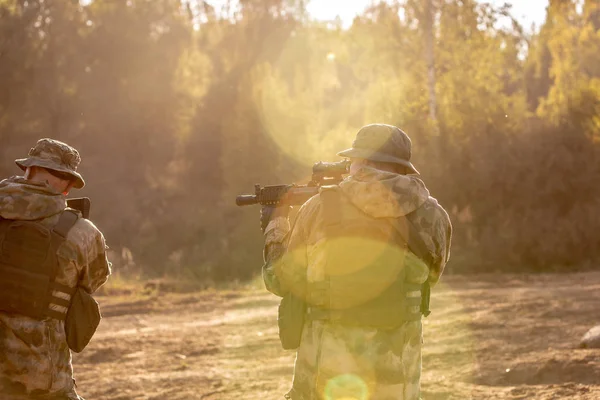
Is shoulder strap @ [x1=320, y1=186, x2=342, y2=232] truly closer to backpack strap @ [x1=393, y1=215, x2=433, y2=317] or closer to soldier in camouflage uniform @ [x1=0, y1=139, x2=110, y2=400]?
backpack strap @ [x1=393, y1=215, x2=433, y2=317]

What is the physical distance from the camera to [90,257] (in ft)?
14.5

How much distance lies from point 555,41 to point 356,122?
22.9 feet

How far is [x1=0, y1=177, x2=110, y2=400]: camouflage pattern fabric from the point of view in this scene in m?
4.24

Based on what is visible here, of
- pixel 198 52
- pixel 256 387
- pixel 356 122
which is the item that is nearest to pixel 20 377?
pixel 256 387

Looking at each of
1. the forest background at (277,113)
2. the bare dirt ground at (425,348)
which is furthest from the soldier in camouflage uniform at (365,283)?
the forest background at (277,113)

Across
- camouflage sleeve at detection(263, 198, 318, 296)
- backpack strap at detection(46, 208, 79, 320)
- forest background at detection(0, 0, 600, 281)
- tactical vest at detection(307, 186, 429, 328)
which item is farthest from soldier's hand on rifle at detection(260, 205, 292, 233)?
forest background at detection(0, 0, 600, 281)

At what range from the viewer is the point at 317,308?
12.9 feet

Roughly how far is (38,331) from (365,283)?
1600mm

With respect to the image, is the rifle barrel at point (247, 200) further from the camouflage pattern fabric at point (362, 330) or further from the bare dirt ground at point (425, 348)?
the bare dirt ground at point (425, 348)

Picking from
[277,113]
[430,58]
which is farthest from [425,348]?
[277,113]

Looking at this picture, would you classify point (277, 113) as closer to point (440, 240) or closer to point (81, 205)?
point (81, 205)

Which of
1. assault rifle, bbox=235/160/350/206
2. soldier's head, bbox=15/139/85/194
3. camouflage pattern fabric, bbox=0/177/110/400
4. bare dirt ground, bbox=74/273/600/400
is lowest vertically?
bare dirt ground, bbox=74/273/600/400

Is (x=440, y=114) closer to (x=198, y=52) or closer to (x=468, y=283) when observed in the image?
(x=468, y=283)

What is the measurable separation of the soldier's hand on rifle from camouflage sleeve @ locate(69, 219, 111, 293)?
2.61 feet
